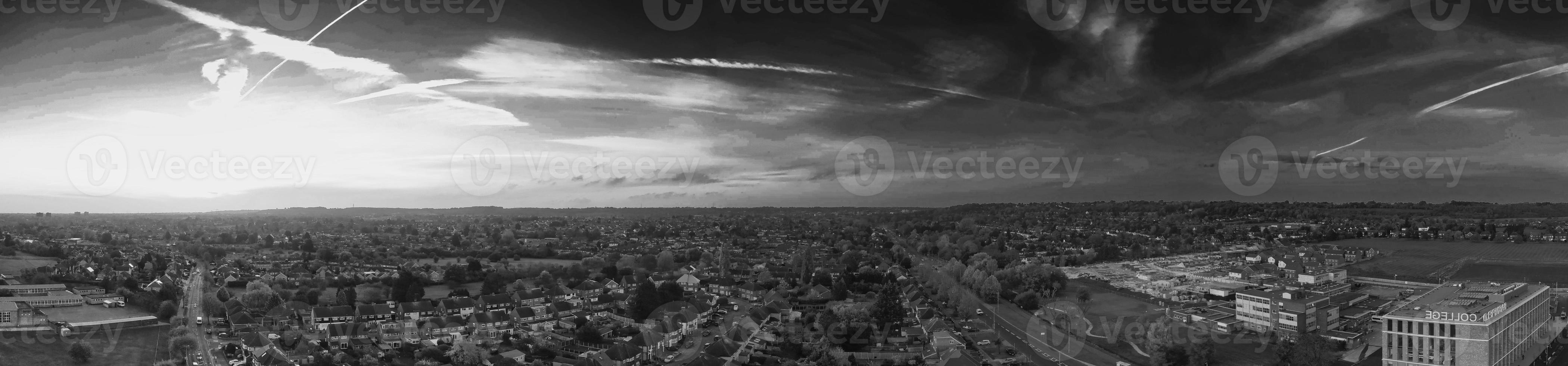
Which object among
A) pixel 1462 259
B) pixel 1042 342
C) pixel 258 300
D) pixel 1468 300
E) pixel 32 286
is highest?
pixel 1468 300

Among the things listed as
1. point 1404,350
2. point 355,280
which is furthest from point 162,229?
point 1404,350

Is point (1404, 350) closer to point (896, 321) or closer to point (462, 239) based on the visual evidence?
point (896, 321)

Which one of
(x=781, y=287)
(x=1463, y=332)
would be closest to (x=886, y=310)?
(x=781, y=287)

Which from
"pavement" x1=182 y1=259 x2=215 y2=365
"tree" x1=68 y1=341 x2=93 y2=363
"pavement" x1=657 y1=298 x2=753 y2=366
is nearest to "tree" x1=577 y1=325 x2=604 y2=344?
"pavement" x1=657 y1=298 x2=753 y2=366

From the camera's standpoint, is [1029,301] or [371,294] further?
[1029,301]

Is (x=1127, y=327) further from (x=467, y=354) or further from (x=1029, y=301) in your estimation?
(x=467, y=354)
